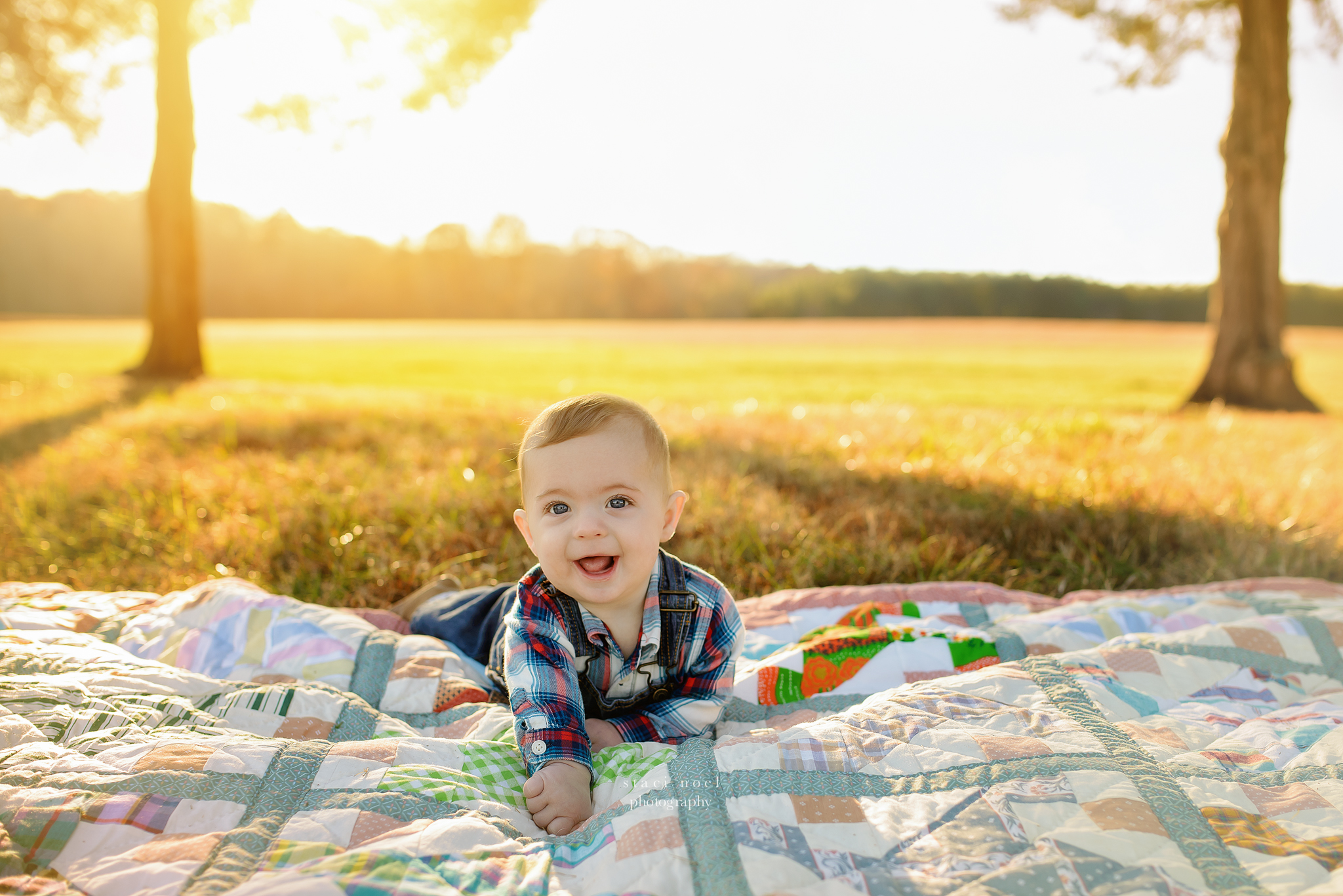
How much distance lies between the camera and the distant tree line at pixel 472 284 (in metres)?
42.5

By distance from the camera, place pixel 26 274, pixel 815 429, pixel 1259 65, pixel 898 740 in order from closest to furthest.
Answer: pixel 898 740
pixel 815 429
pixel 1259 65
pixel 26 274

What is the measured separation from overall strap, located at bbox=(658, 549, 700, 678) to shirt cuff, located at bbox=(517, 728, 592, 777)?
1.02 feet

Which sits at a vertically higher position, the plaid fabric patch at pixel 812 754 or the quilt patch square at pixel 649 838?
the plaid fabric patch at pixel 812 754

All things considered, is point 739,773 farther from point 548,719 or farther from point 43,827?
point 43,827

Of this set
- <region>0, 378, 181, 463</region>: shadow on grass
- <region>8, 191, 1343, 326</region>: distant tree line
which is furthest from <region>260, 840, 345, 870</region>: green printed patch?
<region>8, 191, 1343, 326</region>: distant tree line

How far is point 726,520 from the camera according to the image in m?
3.12

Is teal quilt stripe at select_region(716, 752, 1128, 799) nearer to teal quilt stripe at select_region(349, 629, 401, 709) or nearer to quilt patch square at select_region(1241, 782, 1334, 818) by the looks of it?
quilt patch square at select_region(1241, 782, 1334, 818)

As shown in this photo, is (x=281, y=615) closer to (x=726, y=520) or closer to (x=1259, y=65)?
(x=726, y=520)

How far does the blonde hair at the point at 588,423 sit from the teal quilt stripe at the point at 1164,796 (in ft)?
3.29

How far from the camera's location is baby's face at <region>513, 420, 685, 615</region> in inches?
61.3

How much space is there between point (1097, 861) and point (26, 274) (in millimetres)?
63259

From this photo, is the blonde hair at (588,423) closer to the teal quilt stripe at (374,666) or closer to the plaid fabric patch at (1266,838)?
the teal quilt stripe at (374,666)

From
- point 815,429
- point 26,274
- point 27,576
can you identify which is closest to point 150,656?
point 27,576

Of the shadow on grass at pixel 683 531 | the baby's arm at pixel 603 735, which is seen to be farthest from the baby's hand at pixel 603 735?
the shadow on grass at pixel 683 531
